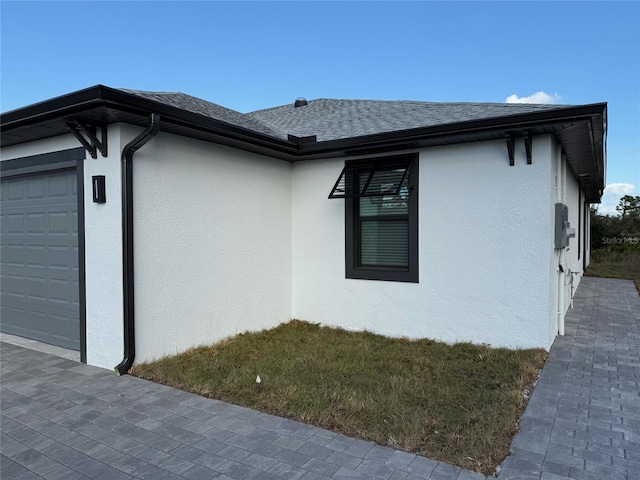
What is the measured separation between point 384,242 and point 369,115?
2.67m

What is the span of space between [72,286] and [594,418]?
553cm

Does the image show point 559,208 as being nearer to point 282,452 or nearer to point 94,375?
point 282,452

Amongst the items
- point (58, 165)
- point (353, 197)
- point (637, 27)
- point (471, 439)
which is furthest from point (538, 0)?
point (58, 165)

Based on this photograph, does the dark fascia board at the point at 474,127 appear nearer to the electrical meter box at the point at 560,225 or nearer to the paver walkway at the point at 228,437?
the electrical meter box at the point at 560,225

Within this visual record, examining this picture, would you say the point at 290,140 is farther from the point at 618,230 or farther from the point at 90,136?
the point at 618,230

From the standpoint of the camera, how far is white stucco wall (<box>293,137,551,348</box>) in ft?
15.9

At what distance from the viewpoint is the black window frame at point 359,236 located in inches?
222

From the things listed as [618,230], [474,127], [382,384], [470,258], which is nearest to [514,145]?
[474,127]

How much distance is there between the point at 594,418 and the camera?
316 centimetres

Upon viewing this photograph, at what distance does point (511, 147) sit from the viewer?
190 inches

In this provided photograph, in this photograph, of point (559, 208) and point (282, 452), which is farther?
point (559, 208)

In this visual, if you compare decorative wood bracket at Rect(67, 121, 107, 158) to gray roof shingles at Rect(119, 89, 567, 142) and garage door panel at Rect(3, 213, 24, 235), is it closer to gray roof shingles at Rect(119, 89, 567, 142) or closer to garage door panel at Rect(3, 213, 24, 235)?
gray roof shingles at Rect(119, 89, 567, 142)

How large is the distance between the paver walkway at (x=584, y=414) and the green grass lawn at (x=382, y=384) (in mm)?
144

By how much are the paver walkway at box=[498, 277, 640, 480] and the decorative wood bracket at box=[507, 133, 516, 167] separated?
2.42m
